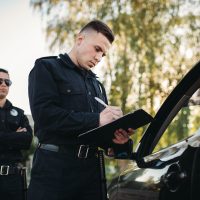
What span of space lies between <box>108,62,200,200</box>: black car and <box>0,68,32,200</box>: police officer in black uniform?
7.94ft

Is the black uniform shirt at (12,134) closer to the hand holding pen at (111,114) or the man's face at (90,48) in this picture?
the man's face at (90,48)

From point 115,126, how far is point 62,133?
47cm

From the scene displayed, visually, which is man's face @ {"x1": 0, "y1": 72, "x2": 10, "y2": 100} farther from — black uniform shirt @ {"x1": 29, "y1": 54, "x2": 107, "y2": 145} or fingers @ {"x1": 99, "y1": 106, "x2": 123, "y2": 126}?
fingers @ {"x1": 99, "y1": 106, "x2": 123, "y2": 126}

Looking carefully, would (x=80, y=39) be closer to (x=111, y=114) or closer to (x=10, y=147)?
(x=111, y=114)

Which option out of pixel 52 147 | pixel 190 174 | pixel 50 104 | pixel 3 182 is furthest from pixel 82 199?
pixel 3 182

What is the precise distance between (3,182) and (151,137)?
9.53 feet

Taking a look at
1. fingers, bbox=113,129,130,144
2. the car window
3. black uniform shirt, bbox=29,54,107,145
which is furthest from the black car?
black uniform shirt, bbox=29,54,107,145

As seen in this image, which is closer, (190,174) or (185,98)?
(190,174)

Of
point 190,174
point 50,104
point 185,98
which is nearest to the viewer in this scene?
point 190,174

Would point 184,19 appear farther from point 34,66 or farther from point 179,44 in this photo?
point 34,66

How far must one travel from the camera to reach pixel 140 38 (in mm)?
15297

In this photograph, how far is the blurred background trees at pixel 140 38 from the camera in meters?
14.9

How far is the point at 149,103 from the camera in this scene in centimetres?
1516

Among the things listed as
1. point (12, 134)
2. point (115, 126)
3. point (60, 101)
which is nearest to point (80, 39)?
point (60, 101)
